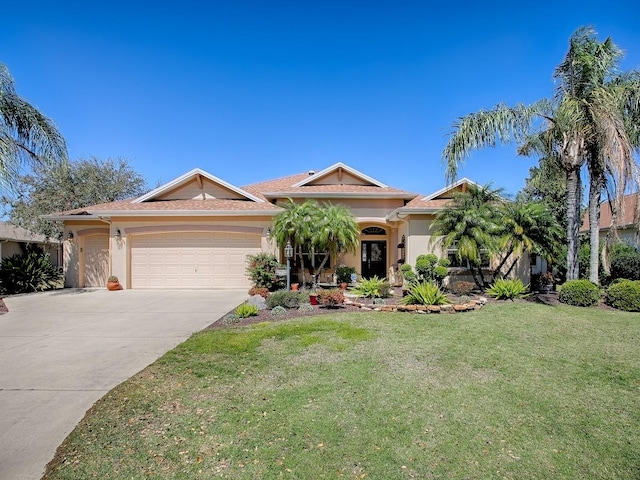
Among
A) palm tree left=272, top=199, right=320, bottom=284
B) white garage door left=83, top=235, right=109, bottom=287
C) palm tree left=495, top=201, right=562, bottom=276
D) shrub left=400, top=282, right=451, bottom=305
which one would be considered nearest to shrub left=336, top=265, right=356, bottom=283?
palm tree left=272, top=199, right=320, bottom=284

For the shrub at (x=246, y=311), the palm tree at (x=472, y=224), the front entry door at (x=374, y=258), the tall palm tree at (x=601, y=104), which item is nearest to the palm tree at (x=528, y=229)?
the palm tree at (x=472, y=224)

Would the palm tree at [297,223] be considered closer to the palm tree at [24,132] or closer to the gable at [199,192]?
the gable at [199,192]

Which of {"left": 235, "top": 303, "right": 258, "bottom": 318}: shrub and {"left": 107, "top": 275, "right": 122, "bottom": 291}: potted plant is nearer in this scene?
{"left": 235, "top": 303, "right": 258, "bottom": 318}: shrub

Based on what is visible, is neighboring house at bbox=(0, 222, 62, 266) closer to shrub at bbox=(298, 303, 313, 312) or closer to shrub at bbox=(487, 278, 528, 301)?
shrub at bbox=(298, 303, 313, 312)

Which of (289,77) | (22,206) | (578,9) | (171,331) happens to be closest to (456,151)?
(578,9)

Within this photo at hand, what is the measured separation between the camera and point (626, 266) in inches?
649

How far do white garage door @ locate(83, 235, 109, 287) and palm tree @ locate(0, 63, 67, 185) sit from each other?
19.0 feet

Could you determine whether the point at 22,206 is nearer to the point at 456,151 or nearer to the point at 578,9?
the point at 456,151

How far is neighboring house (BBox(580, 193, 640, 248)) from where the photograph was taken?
36.7ft

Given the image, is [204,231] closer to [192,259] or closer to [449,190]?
[192,259]

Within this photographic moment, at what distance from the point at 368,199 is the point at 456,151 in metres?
6.11

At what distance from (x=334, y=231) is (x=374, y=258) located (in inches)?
224

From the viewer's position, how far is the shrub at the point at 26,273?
50.5ft

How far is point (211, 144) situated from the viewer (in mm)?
19938
